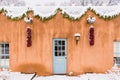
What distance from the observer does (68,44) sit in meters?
19.3

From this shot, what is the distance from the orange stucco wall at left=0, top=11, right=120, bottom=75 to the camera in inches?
758

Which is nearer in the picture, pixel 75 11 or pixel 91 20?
pixel 91 20

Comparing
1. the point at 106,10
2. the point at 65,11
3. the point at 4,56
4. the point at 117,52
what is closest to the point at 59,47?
the point at 65,11

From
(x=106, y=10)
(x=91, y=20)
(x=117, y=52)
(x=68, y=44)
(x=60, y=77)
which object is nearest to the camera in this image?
(x=60, y=77)

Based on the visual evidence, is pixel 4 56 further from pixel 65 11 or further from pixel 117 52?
pixel 117 52

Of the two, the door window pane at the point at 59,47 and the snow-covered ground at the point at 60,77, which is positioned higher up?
the door window pane at the point at 59,47

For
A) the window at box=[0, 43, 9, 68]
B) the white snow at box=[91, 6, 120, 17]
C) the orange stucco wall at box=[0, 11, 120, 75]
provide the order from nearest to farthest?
the white snow at box=[91, 6, 120, 17], the orange stucco wall at box=[0, 11, 120, 75], the window at box=[0, 43, 9, 68]

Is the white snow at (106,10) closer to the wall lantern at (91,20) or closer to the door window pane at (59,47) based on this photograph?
the wall lantern at (91,20)

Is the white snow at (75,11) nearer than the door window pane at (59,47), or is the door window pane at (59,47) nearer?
the white snow at (75,11)

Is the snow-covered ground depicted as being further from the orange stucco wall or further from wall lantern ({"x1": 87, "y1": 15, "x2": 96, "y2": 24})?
wall lantern ({"x1": 87, "y1": 15, "x2": 96, "y2": 24})

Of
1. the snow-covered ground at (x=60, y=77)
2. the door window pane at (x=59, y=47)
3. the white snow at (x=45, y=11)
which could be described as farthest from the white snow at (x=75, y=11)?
the snow-covered ground at (x=60, y=77)

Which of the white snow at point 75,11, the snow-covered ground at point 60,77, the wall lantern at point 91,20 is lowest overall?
the snow-covered ground at point 60,77

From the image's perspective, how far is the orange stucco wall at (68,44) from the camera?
63.2ft

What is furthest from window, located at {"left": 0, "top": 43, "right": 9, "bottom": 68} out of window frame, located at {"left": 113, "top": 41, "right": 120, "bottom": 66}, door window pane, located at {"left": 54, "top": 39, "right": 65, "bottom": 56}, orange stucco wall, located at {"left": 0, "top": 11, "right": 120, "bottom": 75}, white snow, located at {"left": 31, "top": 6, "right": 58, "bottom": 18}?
window frame, located at {"left": 113, "top": 41, "right": 120, "bottom": 66}
